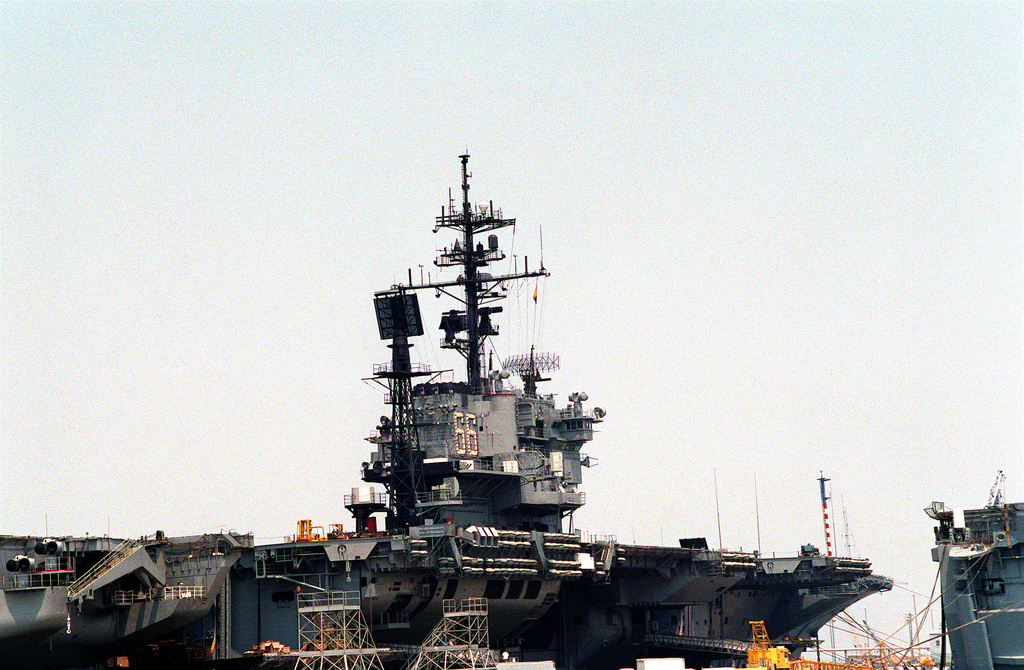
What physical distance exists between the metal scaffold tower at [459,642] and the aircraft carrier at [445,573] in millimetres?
250

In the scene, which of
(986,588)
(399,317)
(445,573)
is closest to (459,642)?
(445,573)

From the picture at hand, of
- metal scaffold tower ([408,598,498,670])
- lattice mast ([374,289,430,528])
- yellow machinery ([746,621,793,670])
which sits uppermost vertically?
lattice mast ([374,289,430,528])

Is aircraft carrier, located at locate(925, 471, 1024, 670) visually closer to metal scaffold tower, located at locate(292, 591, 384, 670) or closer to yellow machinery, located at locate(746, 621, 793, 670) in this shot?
yellow machinery, located at locate(746, 621, 793, 670)

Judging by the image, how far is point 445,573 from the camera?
42031 mm

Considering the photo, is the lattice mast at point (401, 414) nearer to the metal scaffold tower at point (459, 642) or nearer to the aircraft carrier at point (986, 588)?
the metal scaffold tower at point (459, 642)

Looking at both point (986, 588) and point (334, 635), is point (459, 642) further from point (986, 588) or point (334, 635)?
point (986, 588)

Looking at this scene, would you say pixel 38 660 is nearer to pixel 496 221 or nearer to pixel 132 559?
pixel 132 559

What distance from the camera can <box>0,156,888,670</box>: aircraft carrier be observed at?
39.0 meters

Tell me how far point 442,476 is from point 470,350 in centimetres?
610

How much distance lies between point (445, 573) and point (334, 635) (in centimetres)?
356

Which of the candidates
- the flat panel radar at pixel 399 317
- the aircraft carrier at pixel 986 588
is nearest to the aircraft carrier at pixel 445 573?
the flat panel radar at pixel 399 317

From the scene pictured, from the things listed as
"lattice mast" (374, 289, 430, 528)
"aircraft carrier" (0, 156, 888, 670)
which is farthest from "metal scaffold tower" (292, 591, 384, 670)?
"lattice mast" (374, 289, 430, 528)

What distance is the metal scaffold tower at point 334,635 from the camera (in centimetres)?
3912

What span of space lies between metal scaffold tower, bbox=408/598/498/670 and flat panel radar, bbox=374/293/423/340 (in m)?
10.0
